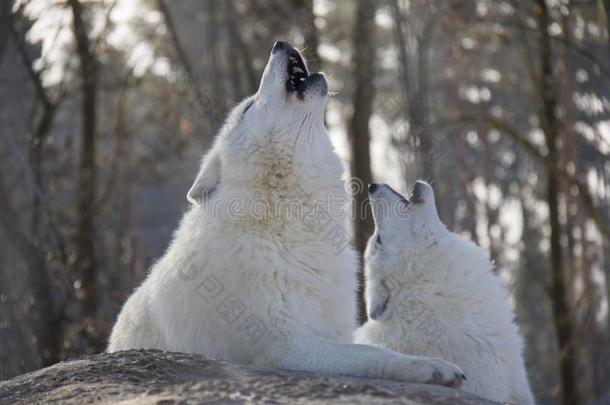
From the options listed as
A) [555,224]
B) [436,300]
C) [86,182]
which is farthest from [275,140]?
[86,182]

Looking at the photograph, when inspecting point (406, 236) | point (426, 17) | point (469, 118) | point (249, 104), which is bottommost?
point (406, 236)

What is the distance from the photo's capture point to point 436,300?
6.09 m

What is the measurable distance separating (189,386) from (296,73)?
236 cm

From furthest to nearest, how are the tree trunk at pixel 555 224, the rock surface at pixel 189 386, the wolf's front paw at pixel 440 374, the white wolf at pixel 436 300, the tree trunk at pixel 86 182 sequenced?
the tree trunk at pixel 555 224 → the tree trunk at pixel 86 182 → the white wolf at pixel 436 300 → the wolf's front paw at pixel 440 374 → the rock surface at pixel 189 386

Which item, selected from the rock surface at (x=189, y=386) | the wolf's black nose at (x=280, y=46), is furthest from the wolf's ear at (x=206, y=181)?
the rock surface at (x=189, y=386)

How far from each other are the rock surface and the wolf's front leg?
5.3 inches

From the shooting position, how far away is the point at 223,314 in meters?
5.46

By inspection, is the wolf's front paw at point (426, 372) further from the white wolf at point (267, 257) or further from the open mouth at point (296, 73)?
the open mouth at point (296, 73)

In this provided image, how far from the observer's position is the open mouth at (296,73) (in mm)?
6082

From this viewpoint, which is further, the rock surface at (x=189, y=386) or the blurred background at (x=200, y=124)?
the blurred background at (x=200, y=124)

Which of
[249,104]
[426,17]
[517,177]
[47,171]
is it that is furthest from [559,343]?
[517,177]

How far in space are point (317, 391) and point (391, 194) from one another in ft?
8.02

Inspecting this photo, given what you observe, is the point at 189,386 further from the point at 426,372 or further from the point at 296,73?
the point at 296,73

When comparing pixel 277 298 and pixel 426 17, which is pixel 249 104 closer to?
pixel 277 298
